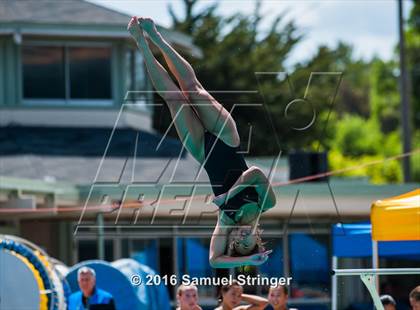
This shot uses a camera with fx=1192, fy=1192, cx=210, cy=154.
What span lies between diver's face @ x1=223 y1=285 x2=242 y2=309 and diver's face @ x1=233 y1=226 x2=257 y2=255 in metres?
2.04

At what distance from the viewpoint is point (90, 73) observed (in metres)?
20.7

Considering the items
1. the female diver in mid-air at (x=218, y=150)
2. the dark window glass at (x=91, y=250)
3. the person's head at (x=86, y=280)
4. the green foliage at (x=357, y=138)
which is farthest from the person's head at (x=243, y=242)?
the green foliage at (x=357, y=138)

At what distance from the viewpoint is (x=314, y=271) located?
19.6m

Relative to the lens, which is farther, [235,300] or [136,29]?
[235,300]

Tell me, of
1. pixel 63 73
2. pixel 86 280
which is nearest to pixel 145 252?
pixel 63 73

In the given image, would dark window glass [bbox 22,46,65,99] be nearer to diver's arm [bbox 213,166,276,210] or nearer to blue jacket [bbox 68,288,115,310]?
blue jacket [bbox 68,288,115,310]

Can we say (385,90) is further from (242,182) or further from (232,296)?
(242,182)

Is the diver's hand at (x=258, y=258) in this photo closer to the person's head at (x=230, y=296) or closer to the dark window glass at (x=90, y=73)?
the person's head at (x=230, y=296)

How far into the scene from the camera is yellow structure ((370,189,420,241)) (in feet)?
33.1

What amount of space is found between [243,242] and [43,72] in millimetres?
12919

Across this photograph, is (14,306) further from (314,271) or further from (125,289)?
(314,271)

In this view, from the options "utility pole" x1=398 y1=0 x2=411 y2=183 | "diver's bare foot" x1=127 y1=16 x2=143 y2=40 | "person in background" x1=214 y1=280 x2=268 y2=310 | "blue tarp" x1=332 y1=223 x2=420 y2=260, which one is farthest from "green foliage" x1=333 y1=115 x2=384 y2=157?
"diver's bare foot" x1=127 y1=16 x2=143 y2=40

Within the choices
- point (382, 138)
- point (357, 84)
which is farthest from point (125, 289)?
point (357, 84)

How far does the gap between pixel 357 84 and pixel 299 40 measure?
182 feet
